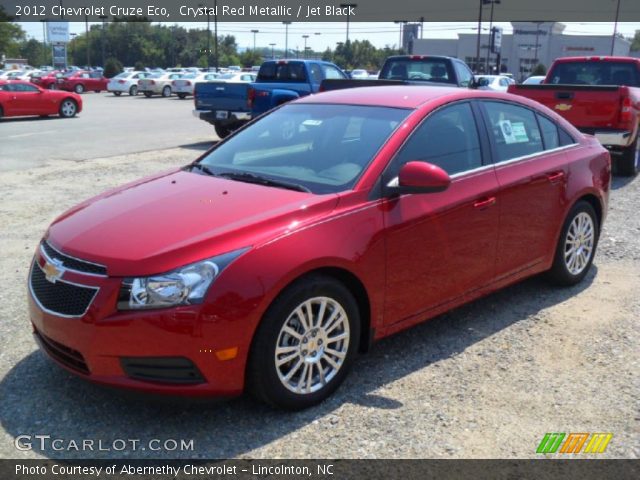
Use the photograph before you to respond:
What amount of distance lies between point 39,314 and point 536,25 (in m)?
100

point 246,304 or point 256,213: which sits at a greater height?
point 256,213

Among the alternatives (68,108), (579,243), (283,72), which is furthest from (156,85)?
(579,243)

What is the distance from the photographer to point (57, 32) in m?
62.8

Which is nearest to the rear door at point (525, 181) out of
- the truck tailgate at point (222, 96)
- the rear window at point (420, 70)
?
the rear window at point (420, 70)

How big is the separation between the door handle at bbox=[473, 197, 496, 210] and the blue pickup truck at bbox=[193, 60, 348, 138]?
9766mm

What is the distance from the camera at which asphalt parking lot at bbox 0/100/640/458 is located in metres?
3.30

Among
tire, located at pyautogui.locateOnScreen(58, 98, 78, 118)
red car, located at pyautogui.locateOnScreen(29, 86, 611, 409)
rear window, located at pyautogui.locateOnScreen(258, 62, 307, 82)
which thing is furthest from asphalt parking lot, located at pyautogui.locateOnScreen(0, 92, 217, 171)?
red car, located at pyautogui.locateOnScreen(29, 86, 611, 409)

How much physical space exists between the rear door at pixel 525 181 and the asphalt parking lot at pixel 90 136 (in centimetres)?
931

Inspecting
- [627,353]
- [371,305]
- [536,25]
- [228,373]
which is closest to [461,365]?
[371,305]

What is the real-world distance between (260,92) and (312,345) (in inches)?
435

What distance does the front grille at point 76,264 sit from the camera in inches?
128

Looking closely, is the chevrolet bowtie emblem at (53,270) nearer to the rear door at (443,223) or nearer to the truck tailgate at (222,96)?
the rear door at (443,223)

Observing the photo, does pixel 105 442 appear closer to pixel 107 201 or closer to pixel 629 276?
pixel 107 201

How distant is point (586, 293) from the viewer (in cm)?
555
